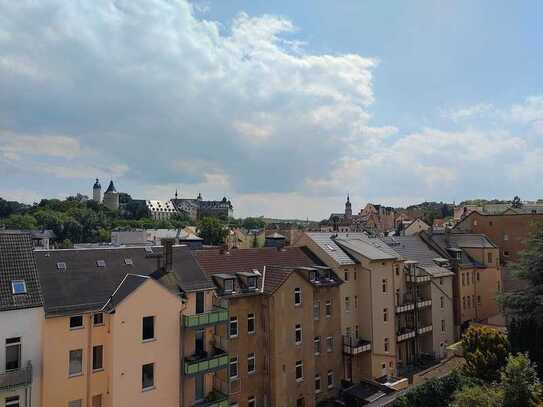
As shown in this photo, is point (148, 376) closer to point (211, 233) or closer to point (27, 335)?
point (27, 335)

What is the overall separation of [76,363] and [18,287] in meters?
5.35

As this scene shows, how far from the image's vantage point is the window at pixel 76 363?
22.8m

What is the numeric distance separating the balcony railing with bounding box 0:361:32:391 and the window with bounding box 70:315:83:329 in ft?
9.30

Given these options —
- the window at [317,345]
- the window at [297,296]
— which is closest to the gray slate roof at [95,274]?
the window at [297,296]

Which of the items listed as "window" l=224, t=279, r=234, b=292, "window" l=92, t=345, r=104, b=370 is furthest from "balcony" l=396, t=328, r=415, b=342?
"window" l=92, t=345, r=104, b=370

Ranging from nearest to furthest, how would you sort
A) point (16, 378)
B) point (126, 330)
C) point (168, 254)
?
1. point (16, 378)
2. point (126, 330)
3. point (168, 254)

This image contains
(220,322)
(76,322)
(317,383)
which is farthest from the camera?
(317,383)

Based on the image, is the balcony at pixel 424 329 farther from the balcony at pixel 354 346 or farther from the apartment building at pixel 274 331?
the apartment building at pixel 274 331

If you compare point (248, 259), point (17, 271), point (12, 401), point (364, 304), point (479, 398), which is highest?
point (17, 271)

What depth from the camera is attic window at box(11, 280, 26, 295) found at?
2141 cm

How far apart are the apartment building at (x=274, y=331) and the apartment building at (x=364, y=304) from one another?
2.42m

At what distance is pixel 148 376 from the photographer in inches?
→ 985

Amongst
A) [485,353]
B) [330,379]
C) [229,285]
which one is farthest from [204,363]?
[485,353]

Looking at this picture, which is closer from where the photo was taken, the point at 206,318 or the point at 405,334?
the point at 206,318
